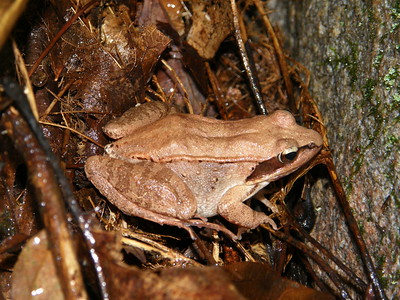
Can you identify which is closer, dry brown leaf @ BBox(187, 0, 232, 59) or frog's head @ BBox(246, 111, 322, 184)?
frog's head @ BBox(246, 111, 322, 184)

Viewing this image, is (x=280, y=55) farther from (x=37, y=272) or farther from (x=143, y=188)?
(x=37, y=272)

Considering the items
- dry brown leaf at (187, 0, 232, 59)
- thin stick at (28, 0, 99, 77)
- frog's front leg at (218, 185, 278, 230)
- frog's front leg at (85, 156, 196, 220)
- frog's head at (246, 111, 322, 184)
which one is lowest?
frog's front leg at (218, 185, 278, 230)

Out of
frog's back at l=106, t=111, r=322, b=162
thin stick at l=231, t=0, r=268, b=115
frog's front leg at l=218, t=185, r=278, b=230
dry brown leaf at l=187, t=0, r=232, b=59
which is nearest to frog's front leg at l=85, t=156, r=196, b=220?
frog's back at l=106, t=111, r=322, b=162

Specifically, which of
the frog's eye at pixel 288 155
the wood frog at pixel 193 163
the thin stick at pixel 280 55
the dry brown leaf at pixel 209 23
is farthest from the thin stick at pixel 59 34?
the frog's eye at pixel 288 155

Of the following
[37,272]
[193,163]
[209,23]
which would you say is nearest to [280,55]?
[209,23]

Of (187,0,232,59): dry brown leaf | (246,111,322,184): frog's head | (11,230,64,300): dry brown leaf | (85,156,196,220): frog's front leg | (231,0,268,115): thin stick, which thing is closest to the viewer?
(11,230,64,300): dry brown leaf

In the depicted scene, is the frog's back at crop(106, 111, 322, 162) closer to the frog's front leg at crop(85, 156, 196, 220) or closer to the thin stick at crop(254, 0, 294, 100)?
the frog's front leg at crop(85, 156, 196, 220)

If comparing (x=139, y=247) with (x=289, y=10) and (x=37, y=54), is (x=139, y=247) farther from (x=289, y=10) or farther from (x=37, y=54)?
(x=289, y=10)

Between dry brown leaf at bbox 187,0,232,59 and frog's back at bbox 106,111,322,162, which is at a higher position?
dry brown leaf at bbox 187,0,232,59
